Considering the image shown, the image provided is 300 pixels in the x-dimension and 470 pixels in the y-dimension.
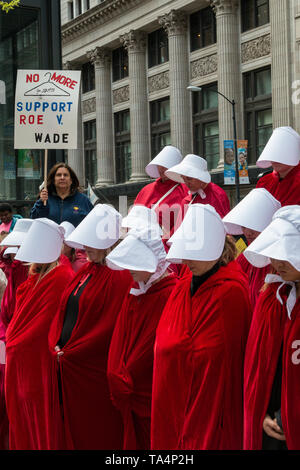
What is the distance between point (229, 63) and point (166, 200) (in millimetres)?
34145

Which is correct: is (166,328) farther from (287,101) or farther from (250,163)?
(250,163)

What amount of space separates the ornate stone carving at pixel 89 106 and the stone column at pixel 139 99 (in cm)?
618

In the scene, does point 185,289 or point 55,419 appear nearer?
point 185,289

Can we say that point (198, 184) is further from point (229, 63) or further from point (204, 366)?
point (229, 63)

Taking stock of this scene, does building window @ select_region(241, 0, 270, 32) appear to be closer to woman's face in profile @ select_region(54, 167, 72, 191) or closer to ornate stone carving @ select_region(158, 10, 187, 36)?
ornate stone carving @ select_region(158, 10, 187, 36)

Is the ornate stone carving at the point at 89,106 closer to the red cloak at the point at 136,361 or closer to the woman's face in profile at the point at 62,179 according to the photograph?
the woman's face in profile at the point at 62,179

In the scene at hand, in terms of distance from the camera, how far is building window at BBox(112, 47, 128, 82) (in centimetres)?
5253

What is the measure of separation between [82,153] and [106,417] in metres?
53.1

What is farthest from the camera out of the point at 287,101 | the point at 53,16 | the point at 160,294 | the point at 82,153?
the point at 82,153

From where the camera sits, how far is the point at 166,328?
4699mm

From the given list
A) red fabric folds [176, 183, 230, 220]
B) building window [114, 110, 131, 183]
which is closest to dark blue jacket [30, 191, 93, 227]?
red fabric folds [176, 183, 230, 220]

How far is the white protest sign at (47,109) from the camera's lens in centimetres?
912

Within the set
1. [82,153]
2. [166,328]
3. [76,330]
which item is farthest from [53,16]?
[82,153]

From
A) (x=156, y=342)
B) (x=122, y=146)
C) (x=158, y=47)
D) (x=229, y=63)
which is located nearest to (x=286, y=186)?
(x=156, y=342)
